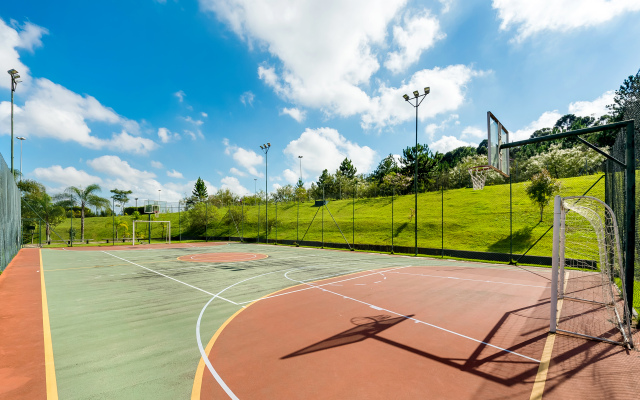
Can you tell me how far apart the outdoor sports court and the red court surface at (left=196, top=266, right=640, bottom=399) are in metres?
0.03

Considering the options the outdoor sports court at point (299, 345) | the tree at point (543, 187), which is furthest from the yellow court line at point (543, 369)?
the tree at point (543, 187)

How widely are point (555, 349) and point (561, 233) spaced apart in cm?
326

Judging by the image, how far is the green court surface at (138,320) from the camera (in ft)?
16.6

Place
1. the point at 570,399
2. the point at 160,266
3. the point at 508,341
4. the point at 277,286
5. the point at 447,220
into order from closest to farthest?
the point at 570,399, the point at 508,341, the point at 277,286, the point at 160,266, the point at 447,220

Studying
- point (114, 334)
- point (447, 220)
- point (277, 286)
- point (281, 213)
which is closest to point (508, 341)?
point (277, 286)

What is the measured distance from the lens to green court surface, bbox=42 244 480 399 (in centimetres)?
507

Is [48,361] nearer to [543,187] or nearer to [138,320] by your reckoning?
[138,320]

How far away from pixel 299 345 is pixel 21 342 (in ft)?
21.0

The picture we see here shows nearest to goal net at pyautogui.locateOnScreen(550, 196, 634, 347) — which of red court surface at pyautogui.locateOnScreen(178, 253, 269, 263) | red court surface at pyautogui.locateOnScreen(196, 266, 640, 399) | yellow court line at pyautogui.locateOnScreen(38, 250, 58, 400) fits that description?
red court surface at pyautogui.locateOnScreen(196, 266, 640, 399)

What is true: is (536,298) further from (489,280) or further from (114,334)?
(114,334)

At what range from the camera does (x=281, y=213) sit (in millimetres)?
54625

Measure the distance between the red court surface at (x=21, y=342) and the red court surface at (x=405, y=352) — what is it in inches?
116

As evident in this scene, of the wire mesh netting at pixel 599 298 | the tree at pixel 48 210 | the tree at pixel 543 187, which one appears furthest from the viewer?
the tree at pixel 48 210

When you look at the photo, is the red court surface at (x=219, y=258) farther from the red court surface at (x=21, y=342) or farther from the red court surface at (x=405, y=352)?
the red court surface at (x=405, y=352)
